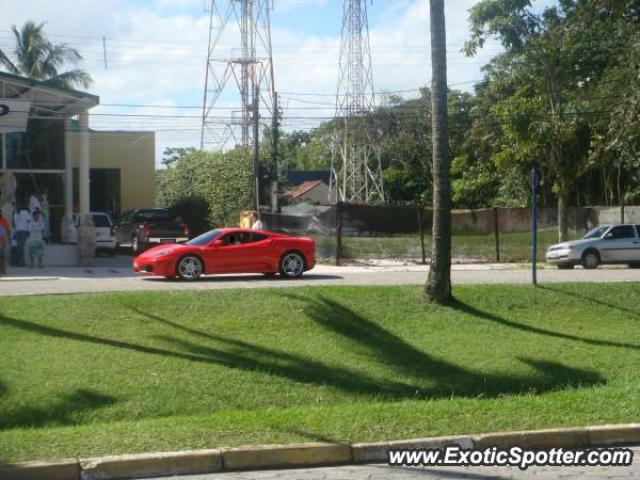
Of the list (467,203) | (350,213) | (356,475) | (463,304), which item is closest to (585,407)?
(356,475)

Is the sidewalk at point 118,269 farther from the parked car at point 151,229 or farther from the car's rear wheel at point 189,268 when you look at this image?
the parked car at point 151,229

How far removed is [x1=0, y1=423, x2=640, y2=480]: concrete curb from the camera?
812 centimetres

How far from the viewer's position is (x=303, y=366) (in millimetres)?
12500

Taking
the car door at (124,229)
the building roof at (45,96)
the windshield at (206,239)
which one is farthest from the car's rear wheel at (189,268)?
the car door at (124,229)

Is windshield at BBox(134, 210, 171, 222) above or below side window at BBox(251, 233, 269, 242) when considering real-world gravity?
above

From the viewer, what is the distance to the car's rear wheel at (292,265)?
21453 mm

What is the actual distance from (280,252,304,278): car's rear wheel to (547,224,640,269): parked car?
376 inches

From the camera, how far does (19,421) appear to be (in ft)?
33.3

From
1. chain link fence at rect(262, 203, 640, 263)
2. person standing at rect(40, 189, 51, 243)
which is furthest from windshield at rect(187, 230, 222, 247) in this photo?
person standing at rect(40, 189, 51, 243)

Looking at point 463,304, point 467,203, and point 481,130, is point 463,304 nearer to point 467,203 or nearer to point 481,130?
point 481,130

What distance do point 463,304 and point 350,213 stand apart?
14959 millimetres

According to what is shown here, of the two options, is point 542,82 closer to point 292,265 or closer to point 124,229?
point 292,265

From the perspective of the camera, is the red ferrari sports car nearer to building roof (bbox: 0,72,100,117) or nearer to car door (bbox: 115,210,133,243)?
building roof (bbox: 0,72,100,117)

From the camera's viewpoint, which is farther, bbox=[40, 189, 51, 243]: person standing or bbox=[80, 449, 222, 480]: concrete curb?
bbox=[40, 189, 51, 243]: person standing
